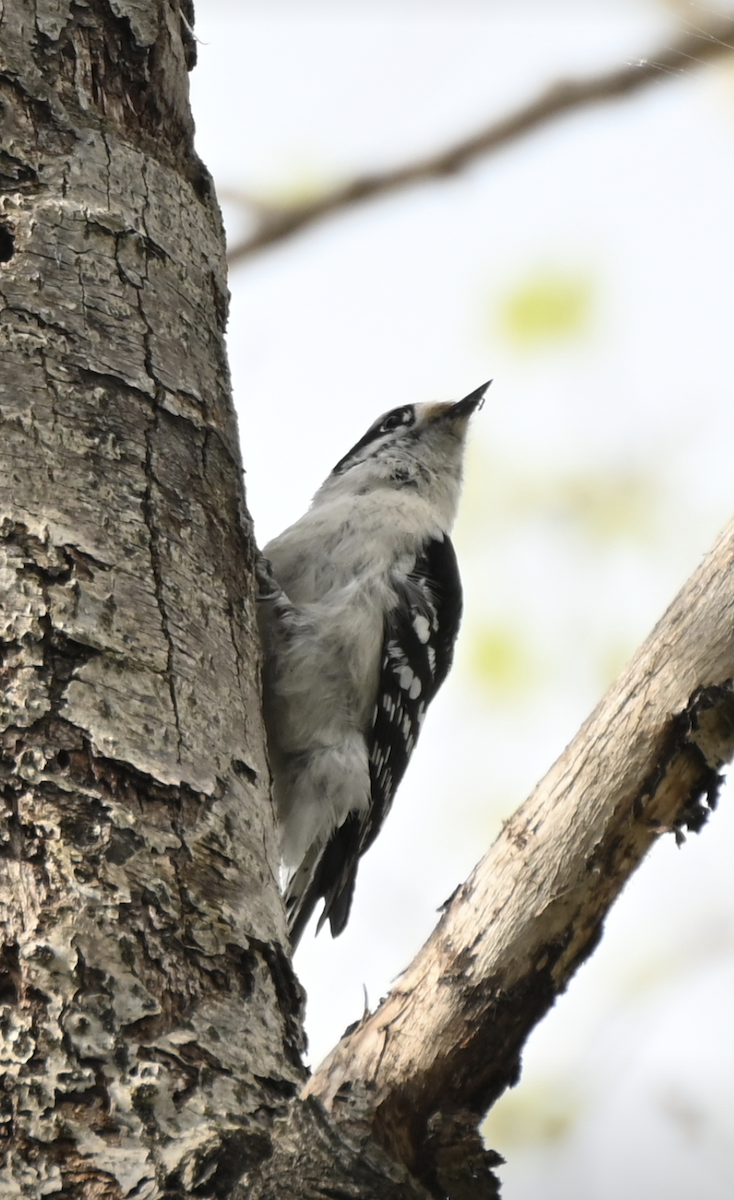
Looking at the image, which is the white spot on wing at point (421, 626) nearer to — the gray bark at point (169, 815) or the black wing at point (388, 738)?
the black wing at point (388, 738)

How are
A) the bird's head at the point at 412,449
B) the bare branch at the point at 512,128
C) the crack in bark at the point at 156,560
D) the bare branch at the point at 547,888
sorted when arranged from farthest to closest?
the bird's head at the point at 412,449 < the bare branch at the point at 512,128 < the crack in bark at the point at 156,560 < the bare branch at the point at 547,888

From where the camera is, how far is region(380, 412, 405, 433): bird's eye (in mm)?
5383

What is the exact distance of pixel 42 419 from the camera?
238 centimetres

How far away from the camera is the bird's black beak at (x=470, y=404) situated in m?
5.38

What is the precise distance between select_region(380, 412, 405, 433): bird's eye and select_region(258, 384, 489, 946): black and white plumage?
0.75 meters

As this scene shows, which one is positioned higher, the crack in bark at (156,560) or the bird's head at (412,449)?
the bird's head at (412,449)

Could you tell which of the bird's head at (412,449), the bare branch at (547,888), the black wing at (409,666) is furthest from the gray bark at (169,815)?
the bird's head at (412,449)

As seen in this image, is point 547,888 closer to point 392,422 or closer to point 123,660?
point 123,660

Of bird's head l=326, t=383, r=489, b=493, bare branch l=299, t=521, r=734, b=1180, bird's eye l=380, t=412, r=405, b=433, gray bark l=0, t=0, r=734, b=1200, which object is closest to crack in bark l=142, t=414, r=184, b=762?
gray bark l=0, t=0, r=734, b=1200

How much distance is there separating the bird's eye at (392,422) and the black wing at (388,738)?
1178 millimetres

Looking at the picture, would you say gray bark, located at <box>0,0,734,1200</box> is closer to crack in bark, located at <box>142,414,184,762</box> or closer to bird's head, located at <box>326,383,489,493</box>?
crack in bark, located at <box>142,414,184,762</box>

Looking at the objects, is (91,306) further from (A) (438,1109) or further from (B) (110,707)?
(A) (438,1109)

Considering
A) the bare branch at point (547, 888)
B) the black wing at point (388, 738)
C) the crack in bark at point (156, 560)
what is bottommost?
the bare branch at point (547, 888)

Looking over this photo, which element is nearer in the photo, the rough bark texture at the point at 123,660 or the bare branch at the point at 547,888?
the rough bark texture at the point at 123,660
